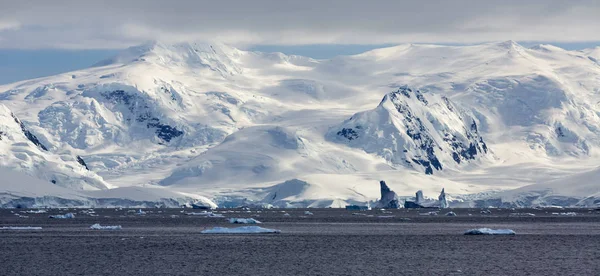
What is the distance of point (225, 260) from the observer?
96.9 metres

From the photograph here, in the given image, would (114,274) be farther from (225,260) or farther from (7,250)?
(7,250)

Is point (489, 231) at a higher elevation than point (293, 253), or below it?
higher

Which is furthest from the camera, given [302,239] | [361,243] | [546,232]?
[546,232]

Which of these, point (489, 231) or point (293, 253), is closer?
point (293, 253)

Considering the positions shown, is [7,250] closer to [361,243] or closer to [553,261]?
[361,243]

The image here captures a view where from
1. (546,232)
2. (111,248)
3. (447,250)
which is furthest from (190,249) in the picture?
(546,232)

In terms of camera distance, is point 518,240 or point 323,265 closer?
point 323,265

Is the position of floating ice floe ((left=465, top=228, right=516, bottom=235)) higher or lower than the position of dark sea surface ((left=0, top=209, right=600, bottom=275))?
higher

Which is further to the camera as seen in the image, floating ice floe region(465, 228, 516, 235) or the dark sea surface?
floating ice floe region(465, 228, 516, 235)

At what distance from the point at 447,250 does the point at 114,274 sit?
38942 millimetres

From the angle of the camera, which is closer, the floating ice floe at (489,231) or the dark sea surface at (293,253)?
the dark sea surface at (293,253)

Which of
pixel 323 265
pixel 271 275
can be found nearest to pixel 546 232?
pixel 323 265

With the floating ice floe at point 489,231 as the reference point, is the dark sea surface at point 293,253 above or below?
below

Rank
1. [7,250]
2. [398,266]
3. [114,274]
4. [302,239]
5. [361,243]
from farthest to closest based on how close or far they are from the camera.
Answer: [302,239] < [361,243] < [7,250] < [398,266] < [114,274]
